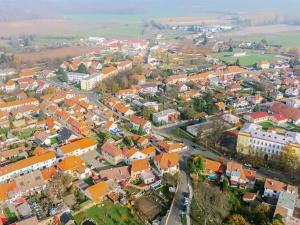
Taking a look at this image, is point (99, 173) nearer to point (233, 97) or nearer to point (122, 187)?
point (122, 187)

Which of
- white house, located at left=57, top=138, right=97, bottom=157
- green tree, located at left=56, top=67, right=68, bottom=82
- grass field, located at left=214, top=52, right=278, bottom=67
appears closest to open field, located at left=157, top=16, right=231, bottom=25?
grass field, located at left=214, top=52, right=278, bottom=67

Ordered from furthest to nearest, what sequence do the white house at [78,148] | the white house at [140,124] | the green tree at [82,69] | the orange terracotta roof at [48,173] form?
the green tree at [82,69]
the white house at [140,124]
the white house at [78,148]
the orange terracotta roof at [48,173]

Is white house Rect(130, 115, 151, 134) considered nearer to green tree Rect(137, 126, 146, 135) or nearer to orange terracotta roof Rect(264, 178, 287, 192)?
green tree Rect(137, 126, 146, 135)

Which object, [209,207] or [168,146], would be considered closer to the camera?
[209,207]

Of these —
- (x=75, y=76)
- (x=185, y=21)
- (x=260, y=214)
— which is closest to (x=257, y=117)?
(x=260, y=214)

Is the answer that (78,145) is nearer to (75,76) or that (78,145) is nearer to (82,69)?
(75,76)

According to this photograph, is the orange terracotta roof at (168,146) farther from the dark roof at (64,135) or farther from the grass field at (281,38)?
the grass field at (281,38)

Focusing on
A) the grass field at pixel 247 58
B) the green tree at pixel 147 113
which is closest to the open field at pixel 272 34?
the grass field at pixel 247 58
